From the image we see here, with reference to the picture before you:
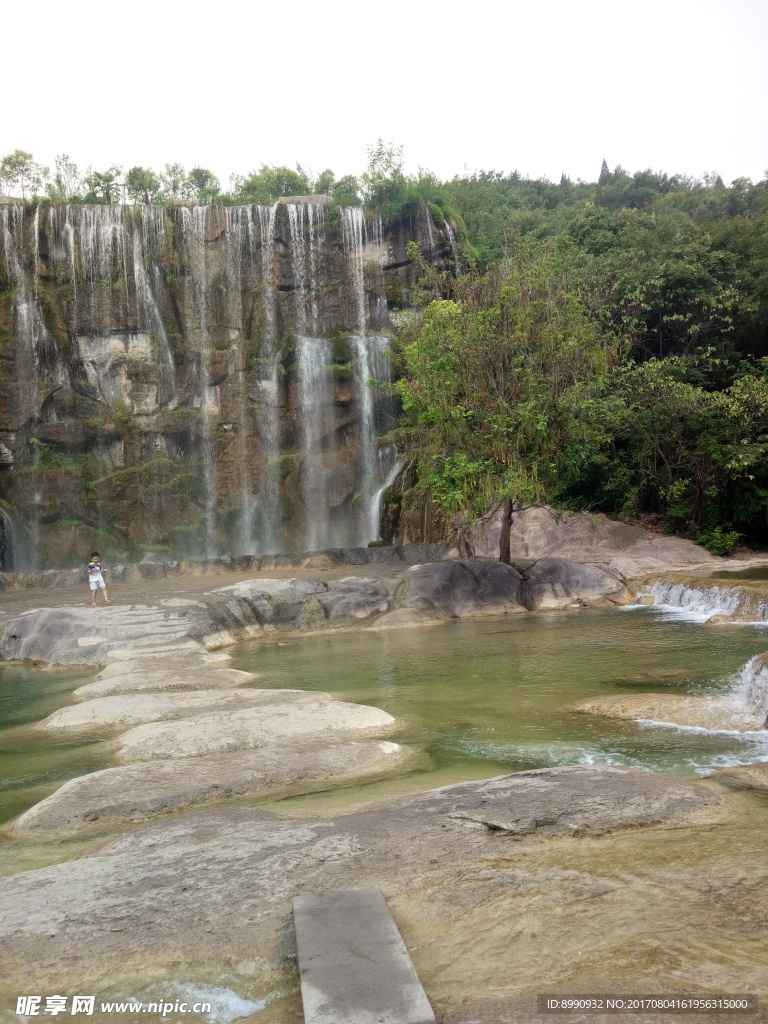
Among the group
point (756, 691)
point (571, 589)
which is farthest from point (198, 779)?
point (571, 589)

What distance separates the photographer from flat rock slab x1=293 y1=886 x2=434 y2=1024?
10.3 feet

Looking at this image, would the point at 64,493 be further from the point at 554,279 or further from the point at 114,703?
the point at 114,703

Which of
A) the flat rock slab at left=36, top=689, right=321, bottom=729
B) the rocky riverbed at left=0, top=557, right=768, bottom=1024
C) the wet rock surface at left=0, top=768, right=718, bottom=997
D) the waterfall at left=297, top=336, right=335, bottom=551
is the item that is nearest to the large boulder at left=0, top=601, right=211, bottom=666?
the flat rock slab at left=36, top=689, right=321, bottom=729

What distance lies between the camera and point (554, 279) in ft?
63.5

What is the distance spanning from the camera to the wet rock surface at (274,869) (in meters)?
3.91

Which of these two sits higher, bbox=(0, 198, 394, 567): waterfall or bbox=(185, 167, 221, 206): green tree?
bbox=(185, 167, 221, 206): green tree

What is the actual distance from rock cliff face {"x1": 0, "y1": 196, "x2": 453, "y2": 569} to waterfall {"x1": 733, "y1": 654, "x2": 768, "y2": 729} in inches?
759

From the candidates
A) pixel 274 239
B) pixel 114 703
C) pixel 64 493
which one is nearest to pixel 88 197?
pixel 274 239

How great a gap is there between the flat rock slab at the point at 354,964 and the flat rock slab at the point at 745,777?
308cm

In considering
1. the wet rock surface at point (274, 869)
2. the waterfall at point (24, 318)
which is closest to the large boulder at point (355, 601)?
the wet rock surface at point (274, 869)

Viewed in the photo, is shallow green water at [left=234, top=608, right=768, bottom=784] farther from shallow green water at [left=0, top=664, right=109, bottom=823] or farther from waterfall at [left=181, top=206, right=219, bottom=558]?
waterfall at [left=181, top=206, right=219, bottom=558]

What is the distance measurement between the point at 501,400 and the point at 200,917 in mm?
15392

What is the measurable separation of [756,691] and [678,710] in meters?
0.95

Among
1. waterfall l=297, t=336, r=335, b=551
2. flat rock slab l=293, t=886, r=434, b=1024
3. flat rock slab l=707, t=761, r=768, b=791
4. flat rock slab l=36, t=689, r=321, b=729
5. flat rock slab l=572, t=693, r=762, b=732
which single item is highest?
waterfall l=297, t=336, r=335, b=551
